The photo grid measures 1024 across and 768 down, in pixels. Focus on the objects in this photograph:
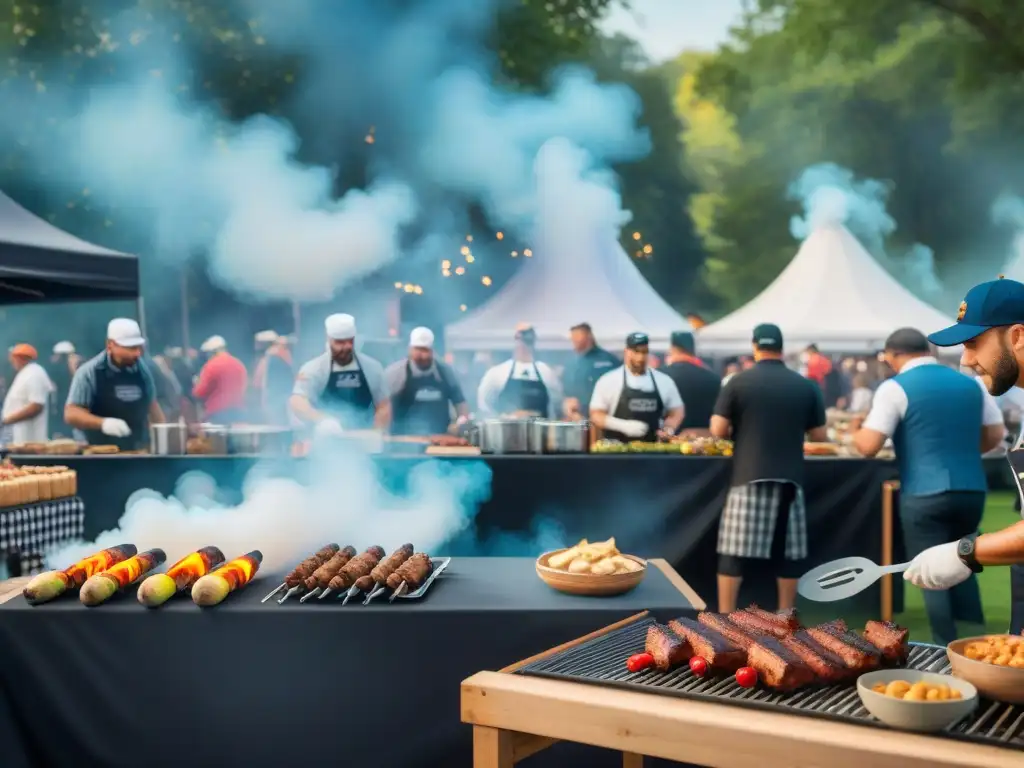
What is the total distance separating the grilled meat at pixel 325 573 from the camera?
303 centimetres

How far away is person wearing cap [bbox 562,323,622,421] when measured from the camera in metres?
7.92

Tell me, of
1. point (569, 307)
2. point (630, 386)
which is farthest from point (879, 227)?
point (630, 386)

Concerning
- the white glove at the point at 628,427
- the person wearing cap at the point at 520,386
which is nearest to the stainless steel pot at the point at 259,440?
the person wearing cap at the point at 520,386

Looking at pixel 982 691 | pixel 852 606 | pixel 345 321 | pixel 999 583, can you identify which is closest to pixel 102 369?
pixel 345 321

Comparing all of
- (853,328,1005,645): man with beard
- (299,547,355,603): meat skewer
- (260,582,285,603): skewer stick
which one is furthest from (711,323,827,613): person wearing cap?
(260,582,285,603): skewer stick

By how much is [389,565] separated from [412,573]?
0.12 metres

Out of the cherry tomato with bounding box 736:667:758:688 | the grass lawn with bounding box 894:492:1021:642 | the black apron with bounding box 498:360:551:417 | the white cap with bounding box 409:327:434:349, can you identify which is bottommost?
the grass lawn with bounding box 894:492:1021:642

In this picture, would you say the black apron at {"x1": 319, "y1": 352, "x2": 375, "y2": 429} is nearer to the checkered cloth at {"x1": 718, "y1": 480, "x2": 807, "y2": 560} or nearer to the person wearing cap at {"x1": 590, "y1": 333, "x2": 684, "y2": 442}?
the person wearing cap at {"x1": 590, "y1": 333, "x2": 684, "y2": 442}

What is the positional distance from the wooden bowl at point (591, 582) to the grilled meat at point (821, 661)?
0.88 m

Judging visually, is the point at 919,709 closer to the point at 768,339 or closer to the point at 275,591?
the point at 275,591

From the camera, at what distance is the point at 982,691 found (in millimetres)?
1957

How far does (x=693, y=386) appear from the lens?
6.92 m

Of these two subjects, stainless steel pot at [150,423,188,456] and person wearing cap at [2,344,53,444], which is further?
person wearing cap at [2,344,53,444]

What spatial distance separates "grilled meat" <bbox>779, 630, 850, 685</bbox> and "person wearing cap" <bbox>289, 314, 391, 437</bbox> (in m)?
4.32
